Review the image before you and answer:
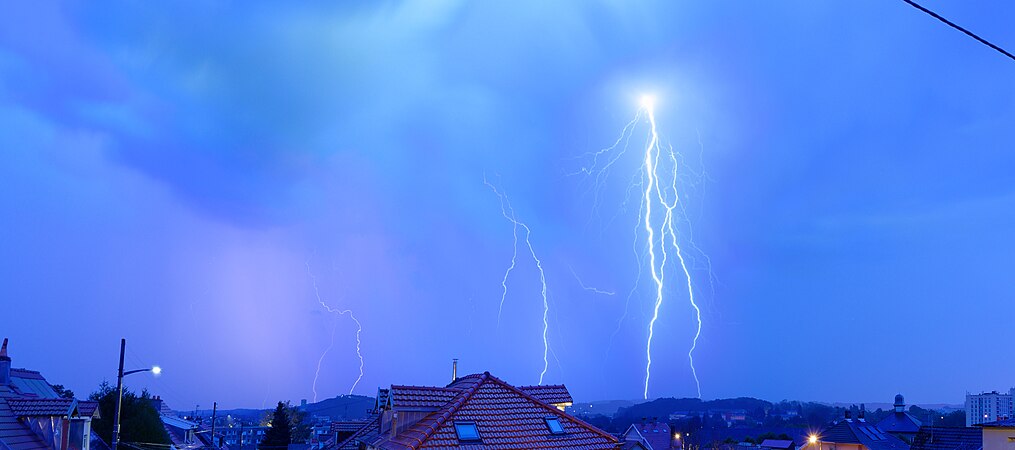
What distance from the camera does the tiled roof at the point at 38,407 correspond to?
19.1 meters

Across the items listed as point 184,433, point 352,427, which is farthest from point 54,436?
point 184,433

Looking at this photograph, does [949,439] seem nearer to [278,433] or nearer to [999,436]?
[999,436]

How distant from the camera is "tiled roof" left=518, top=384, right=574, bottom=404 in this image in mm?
24234

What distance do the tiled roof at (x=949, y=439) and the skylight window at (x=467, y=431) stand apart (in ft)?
94.5

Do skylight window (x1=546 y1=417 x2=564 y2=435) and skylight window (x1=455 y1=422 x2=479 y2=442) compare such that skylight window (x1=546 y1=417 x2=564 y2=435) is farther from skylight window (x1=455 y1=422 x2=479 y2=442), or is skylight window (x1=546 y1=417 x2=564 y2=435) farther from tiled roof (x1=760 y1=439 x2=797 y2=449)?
tiled roof (x1=760 y1=439 x2=797 y2=449)

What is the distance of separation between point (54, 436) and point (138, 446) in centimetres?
1756

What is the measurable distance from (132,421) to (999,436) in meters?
41.1

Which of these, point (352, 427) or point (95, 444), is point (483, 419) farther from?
point (95, 444)

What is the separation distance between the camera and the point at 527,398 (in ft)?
74.2

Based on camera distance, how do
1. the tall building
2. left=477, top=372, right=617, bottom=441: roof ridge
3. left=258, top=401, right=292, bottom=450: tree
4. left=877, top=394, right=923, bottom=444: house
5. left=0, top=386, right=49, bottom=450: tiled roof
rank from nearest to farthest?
left=0, top=386, right=49, bottom=450: tiled roof, left=477, top=372, right=617, bottom=441: roof ridge, left=877, top=394, right=923, bottom=444: house, left=258, top=401, right=292, bottom=450: tree, the tall building

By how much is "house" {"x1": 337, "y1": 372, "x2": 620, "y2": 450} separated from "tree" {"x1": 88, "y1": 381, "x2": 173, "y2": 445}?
2091cm

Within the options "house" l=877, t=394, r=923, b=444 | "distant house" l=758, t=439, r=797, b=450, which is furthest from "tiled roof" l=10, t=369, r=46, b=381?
"house" l=877, t=394, r=923, b=444

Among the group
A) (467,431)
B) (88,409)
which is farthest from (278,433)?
(467,431)

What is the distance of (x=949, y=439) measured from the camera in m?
37.9
